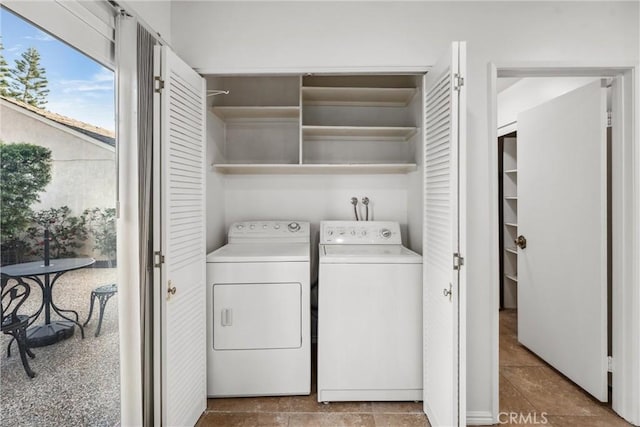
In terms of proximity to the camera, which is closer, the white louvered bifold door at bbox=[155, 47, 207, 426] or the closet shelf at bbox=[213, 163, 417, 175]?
the white louvered bifold door at bbox=[155, 47, 207, 426]

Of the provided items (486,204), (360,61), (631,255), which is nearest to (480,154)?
(486,204)

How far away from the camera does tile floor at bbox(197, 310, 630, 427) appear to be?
2.16 metres

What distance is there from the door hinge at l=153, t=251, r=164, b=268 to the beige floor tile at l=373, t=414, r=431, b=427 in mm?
1571

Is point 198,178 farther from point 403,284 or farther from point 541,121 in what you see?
point 541,121

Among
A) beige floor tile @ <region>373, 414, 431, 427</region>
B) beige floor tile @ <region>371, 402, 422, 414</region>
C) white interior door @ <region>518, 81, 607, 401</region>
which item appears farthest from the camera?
white interior door @ <region>518, 81, 607, 401</region>

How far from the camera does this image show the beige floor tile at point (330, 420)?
7.00 feet

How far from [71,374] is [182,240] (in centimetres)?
75

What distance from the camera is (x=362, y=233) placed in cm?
287

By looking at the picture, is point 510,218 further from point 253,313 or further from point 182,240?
point 182,240

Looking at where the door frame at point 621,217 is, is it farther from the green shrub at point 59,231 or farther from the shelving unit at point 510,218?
the green shrub at point 59,231

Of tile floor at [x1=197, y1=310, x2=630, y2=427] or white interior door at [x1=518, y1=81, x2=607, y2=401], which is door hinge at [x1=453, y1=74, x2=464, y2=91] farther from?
tile floor at [x1=197, y1=310, x2=630, y2=427]

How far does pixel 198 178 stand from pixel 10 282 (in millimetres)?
1115

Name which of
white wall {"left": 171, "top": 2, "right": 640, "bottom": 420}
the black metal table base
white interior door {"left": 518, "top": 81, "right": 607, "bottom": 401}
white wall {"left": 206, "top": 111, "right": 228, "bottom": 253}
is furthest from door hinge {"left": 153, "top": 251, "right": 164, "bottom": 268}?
white interior door {"left": 518, "top": 81, "right": 607, "bottom": 401}

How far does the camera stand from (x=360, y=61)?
2217 millimetres
